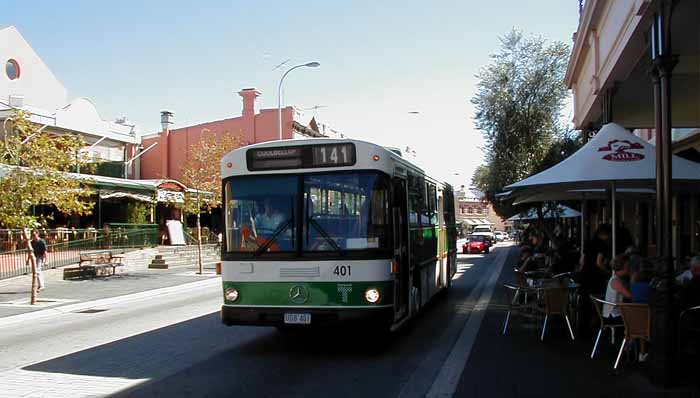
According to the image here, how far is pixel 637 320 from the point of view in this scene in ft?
25.5

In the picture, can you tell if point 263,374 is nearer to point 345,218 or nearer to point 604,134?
point 345,218

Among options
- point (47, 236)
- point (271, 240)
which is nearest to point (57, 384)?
point (271, 240)

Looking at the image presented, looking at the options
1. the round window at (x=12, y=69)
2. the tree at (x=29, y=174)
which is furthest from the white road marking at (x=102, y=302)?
the round window at (x=12, y=69)

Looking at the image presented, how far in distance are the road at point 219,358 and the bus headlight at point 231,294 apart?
0.86 m

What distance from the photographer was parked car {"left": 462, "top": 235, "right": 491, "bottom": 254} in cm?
4678

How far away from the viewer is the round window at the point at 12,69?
36.9m

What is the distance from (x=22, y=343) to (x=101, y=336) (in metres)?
1.26

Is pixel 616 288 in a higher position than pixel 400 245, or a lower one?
lower

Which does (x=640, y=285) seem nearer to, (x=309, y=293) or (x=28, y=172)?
(x=309, y=293)

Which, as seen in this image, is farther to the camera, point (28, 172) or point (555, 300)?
point (28, 172)

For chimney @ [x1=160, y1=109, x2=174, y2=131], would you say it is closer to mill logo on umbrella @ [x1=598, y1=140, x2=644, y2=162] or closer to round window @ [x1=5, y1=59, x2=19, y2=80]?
round window @ [x1=5, y1=59, x2=19, y2=80]

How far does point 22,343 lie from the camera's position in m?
11.1

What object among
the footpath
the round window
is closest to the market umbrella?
the footpath

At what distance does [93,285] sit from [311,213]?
14838 millimetres
